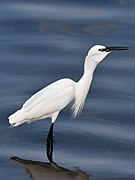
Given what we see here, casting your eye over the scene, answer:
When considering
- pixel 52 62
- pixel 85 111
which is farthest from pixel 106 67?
pixel 85 111

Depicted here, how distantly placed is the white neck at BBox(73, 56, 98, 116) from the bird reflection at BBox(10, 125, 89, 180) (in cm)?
73

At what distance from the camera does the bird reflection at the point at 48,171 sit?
25.8ft

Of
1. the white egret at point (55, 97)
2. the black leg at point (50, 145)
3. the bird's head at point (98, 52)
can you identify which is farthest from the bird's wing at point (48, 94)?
the bird's head at point (98, 52)

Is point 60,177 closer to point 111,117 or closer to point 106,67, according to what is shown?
point 111,117

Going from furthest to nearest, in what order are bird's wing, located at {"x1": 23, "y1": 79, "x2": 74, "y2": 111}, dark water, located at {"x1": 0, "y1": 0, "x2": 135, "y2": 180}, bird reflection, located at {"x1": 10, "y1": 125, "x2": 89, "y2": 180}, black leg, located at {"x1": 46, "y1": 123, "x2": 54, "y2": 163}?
bird's wing, located at {"x1": 23, "y1": 79, "x2": 74, "y2": 111}, black leg, located at {"x1": 46, "y1": 123, "x2": 54, "y2": 163}, dark water, located at {"x1": 0, "y1": 0, "x2": 135, "y2": 180}, bird reflection, located at {"x1": 10, "y1": 125, "x2": 89, "y2": 180}

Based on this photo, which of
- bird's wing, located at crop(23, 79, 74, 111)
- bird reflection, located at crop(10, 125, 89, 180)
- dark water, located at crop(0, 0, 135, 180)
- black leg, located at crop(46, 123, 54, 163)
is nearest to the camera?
bird reflection, located at crop(10, 125, 89, 180)

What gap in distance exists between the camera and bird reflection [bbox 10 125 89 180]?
788 cm

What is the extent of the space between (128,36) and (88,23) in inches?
30.6

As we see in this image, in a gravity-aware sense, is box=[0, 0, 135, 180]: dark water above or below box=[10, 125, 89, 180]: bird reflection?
above

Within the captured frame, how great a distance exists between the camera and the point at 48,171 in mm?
8070

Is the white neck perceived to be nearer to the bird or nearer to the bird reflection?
the bird

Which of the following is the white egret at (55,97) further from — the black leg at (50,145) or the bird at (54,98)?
the black leg at (50,145)

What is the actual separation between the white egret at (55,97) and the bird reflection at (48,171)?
411mm

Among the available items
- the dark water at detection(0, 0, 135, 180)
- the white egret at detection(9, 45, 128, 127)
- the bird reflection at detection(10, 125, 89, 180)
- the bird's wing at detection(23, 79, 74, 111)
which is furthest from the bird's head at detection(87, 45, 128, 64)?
the bird reflection at detection(10, 125, 89, 180)
